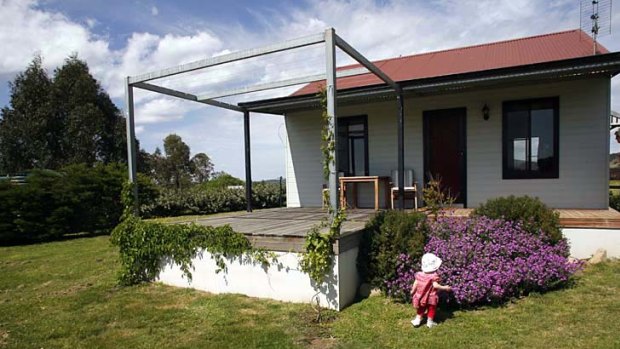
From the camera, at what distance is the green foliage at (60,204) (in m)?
8.57

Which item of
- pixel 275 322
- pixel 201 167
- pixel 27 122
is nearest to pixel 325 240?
pixel 275 322

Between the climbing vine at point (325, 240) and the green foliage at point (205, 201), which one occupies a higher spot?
the climbing vine at point (325, 240)

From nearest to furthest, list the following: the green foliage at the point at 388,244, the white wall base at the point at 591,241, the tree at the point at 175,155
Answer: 1. the green foliage at the point at 388,244
2. the white wall base at the point at 591,241
3. the tree at the point at 175,155

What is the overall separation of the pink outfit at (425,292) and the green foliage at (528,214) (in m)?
1.64

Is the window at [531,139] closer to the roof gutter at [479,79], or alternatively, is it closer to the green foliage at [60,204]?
the roof gutter at [479,79]

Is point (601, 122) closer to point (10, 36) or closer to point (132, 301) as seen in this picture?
point (132, 301)

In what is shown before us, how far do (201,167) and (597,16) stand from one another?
24.0 metres

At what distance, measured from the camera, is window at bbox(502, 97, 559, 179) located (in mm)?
6480

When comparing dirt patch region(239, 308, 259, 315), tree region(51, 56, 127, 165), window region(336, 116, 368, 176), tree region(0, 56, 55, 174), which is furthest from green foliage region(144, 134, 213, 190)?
dirt patch region(239, 308, 259, 315)

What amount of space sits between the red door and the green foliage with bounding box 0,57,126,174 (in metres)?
18.3

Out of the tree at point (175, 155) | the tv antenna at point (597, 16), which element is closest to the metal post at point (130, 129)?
the tv antenna at point (597, 16)

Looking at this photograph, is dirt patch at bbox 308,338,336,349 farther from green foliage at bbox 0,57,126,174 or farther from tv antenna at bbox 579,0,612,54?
green foliage at bbox 0,57,126,174

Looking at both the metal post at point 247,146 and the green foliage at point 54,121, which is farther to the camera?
the green foliage at point 54,121

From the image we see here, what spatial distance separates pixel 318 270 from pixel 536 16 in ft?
26.8
